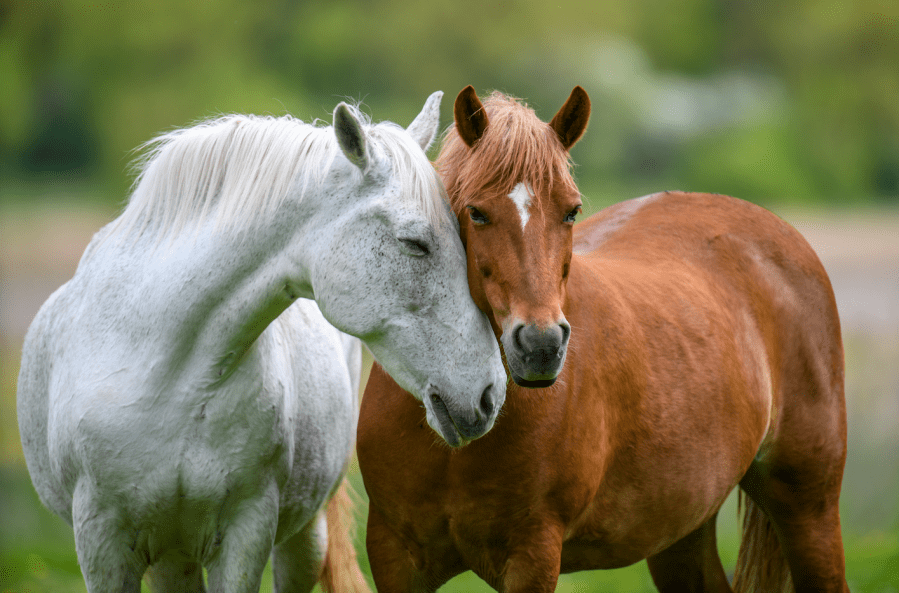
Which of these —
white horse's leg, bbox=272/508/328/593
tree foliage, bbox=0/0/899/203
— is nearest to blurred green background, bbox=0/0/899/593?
tree foliage, bbox=0/0/899/203

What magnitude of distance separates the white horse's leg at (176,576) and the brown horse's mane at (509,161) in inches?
61.2

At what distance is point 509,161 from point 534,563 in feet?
3.82

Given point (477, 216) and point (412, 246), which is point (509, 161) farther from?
point (412, 246)

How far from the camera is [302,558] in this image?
11.5ft

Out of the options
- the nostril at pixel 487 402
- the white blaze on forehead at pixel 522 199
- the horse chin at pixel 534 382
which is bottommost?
the nostril at pixel 487 402

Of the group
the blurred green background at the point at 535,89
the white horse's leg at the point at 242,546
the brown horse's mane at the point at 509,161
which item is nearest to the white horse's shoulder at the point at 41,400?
the white horse's leg at the point at 242,546

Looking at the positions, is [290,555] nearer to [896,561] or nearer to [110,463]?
[110,463]

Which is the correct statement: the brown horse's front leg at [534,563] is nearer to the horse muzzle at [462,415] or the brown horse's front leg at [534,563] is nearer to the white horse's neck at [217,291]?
the horse muzzle at [462,415]

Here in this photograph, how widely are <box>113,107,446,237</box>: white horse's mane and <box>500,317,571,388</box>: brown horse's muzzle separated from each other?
41cm

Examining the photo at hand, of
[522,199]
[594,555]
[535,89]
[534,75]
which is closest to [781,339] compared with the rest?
[594,555]

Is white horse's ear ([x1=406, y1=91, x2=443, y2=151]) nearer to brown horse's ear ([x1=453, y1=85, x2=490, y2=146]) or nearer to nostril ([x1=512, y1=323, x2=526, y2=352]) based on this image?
brown horse's ear ([x1=453, y1=85, x2=490, y2=146])

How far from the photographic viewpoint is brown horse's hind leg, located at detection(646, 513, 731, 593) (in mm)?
3646

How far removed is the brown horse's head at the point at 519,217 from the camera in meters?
2.01

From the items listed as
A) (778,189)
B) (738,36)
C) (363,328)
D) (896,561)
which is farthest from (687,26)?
(363,328)
